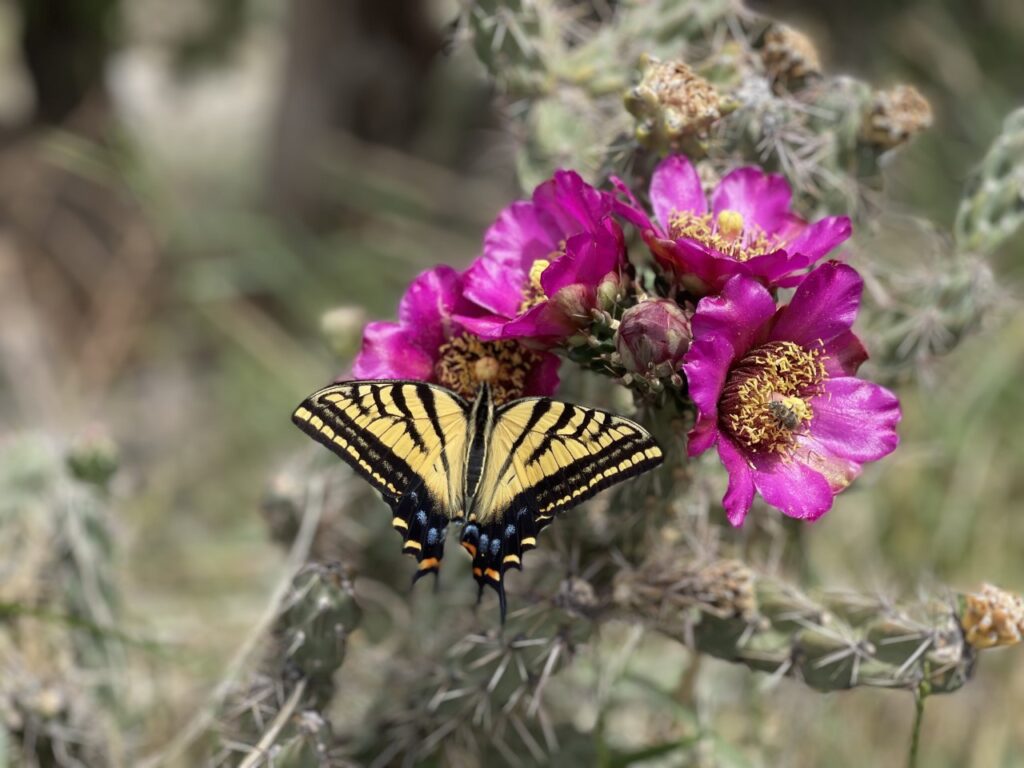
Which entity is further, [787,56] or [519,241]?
[787,56]

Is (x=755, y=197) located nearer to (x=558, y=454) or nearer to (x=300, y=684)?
(x=558, y=454)

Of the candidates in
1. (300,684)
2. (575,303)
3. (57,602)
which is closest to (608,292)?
(575,303)

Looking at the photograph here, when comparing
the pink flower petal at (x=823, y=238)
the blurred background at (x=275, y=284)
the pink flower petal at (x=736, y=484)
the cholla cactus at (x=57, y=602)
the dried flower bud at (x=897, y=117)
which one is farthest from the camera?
the blurred background at (x=275, y=284)

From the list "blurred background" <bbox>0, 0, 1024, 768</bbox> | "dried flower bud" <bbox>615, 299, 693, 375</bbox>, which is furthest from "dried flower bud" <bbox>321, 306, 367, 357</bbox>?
"dried flower bud" <bbox>615, 299, 693, 375</bbox>

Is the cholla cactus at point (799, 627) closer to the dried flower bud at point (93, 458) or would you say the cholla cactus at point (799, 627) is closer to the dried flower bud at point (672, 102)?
the dried flower bud at point (672, 102)

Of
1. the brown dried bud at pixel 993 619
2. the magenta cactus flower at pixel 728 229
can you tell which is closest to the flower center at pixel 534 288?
the magenta cactus flower at pixel 728 229

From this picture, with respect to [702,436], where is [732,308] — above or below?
above

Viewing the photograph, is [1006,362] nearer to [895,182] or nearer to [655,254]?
[895,182]
